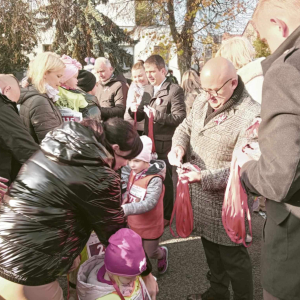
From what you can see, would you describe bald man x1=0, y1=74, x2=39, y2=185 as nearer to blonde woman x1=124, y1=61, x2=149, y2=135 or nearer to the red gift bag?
the red gift bag

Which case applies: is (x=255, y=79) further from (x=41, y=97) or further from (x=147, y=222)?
(x=41, y=97)

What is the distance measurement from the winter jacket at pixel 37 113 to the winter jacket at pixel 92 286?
147cm

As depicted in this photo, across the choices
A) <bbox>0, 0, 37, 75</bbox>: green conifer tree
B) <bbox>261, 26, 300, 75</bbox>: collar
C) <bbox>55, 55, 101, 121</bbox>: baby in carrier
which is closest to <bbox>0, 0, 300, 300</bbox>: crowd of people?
<bbox>261, 26, 300, 75</bbox>: collar

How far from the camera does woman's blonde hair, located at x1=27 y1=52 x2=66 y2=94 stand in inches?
129

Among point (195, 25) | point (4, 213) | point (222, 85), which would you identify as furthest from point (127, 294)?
point (195, 25)

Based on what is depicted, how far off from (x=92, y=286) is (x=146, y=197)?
1103 mm

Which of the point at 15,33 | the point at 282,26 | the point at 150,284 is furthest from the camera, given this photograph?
the point at 15,33

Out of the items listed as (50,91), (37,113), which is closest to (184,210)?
(37,113)

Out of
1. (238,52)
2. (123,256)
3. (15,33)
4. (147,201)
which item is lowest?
(147,201)

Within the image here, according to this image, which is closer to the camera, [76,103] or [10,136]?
[10,136]

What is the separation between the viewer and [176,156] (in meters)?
2.66

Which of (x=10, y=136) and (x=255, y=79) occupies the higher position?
(x=255, y=79)

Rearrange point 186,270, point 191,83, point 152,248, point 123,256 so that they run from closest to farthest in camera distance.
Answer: point 123,256, point 152,248, point 186,270, point 191,83

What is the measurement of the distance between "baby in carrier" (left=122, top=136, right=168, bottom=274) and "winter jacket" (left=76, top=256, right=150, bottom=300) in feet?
2.47
